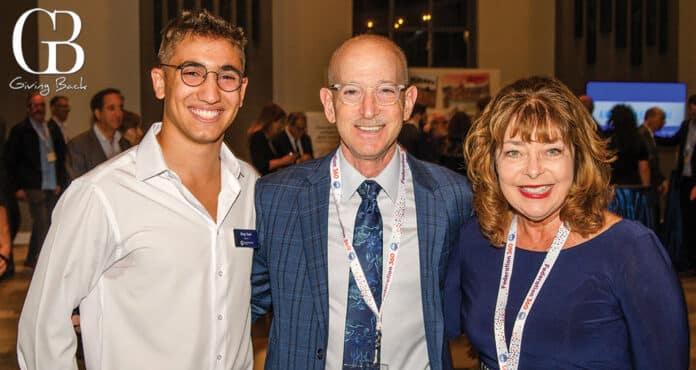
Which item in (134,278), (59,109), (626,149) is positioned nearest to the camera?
(134,278)

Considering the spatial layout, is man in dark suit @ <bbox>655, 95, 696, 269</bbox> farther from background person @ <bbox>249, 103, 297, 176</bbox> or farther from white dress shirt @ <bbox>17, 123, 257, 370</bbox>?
white dress shirt @ <bbox>17, 123, 257, 370</bbox>

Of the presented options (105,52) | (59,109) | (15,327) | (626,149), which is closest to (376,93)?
(15,327)

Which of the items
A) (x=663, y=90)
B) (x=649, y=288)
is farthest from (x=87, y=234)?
(x=663, y=90)

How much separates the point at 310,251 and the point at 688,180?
6315 millimetres

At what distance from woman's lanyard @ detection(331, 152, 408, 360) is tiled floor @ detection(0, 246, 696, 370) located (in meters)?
1.78

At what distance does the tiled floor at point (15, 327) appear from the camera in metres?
4.82

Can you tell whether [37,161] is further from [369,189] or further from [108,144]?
[369,189]

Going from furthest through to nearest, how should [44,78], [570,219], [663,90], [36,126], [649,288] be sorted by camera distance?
[663,90] → [44,78] → [36,126] → [570,219] → [649,288]

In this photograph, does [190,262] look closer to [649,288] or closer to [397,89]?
[397,89]

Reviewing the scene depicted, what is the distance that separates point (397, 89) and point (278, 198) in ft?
1.59

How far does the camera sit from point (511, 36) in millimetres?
13586

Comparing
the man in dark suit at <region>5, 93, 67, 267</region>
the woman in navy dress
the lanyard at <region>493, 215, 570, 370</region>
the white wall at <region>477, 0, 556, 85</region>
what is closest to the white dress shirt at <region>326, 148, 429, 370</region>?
the woman in navy dress

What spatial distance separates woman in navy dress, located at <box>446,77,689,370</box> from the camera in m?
1.80

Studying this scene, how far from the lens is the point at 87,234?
187 cm
